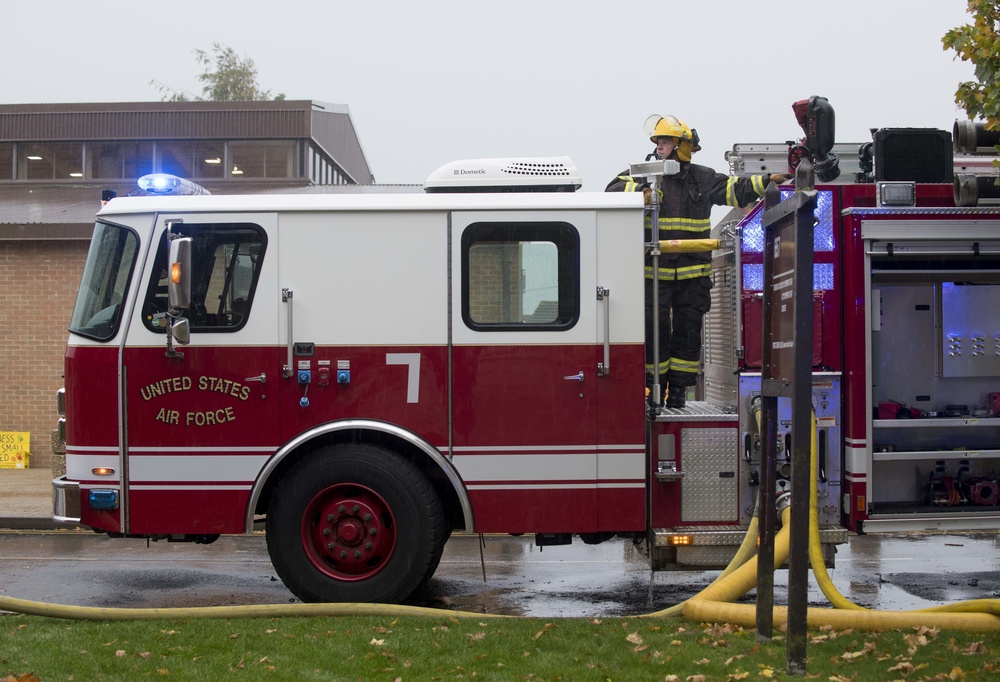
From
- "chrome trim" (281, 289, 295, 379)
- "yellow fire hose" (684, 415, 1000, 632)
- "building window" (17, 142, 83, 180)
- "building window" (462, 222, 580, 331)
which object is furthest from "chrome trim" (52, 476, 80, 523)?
"building window" (17, 142, 83, 180)

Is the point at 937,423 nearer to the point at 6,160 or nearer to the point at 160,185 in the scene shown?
the point at 160,185

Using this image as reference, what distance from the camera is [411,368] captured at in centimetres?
653

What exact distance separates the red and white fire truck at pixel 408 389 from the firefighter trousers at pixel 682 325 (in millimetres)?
371

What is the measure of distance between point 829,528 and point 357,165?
26407 mm

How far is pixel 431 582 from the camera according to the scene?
810 cm

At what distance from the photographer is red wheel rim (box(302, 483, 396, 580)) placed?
6516mm

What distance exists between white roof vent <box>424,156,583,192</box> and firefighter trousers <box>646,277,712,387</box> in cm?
96

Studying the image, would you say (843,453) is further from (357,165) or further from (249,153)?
(357,165)

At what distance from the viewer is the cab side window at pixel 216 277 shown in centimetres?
660

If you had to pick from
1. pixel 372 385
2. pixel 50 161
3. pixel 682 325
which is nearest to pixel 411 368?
pixel 372 385

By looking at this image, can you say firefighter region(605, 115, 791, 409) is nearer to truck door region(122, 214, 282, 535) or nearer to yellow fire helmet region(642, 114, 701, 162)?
yellow fire helmet region(642, 114, 701, 162)

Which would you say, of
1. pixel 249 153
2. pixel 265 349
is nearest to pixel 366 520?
pixel 265 349

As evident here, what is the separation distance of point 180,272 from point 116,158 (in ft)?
55.6

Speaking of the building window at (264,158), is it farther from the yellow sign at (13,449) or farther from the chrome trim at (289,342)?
the chrome trim at (289,342)
